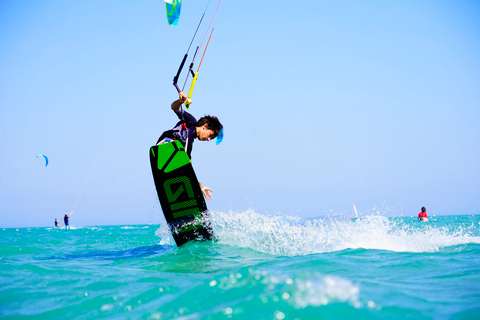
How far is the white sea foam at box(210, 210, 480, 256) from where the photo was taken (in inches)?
205

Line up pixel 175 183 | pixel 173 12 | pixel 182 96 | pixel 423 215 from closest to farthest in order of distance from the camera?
pixel 182 96 < pixel 175 183 < pixel 173 12 < pixel 423 215

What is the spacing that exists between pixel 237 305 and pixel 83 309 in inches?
43.3

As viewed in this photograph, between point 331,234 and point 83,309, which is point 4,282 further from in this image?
point 331,234

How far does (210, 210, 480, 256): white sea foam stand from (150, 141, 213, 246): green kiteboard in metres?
0.50

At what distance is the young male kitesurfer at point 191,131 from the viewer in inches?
229

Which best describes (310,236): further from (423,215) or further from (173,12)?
(423,215)

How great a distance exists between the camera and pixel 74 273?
3434 mm

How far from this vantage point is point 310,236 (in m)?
5.91

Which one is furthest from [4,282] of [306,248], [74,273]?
[306,248]

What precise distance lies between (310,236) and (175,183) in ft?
8.41

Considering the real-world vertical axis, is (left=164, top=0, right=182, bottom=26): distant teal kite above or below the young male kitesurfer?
above

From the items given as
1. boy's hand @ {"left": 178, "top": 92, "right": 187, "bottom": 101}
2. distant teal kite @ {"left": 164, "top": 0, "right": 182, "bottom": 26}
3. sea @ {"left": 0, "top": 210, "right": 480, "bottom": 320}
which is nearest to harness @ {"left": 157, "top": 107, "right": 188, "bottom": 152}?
boy's hand @ {"left": 178, "top": 92, "right": 187, "bottom": 101}

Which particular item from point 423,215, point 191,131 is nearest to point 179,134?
point 191,131

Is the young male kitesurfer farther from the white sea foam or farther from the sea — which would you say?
A: the sea
